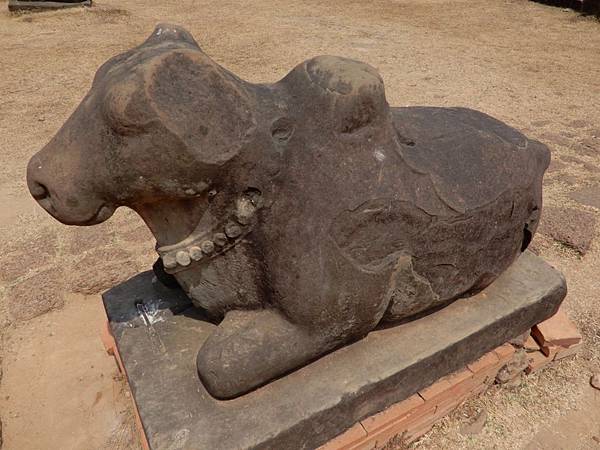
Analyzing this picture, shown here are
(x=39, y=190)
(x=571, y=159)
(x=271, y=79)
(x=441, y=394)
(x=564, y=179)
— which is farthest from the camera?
(x=271, y=79)

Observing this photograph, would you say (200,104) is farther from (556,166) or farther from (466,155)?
(556,166)

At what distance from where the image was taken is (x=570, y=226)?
387 centimetres

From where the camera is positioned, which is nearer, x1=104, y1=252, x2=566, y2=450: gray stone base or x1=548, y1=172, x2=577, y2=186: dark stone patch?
x1=104, y1=252, x2=566, y2=450: gray stone base

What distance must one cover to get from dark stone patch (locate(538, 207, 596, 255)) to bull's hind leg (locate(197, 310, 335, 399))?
2.65m

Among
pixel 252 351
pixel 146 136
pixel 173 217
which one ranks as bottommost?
pixel 252 351

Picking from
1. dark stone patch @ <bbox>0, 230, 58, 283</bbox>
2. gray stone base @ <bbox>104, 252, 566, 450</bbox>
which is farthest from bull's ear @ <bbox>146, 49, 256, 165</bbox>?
dark stone patch @ <bbox>0, 230, 58, 283</bbox>

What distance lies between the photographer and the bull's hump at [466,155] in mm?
1916

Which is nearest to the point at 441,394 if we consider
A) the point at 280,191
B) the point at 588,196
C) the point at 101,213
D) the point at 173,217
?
the point at 280,191

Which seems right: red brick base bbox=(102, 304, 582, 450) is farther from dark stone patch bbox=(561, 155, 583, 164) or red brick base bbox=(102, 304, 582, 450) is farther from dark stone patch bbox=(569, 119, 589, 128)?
dark stone patch bbox=(569, 119, 589, 128)

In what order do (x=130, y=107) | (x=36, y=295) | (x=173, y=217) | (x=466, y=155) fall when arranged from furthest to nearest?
(x=36, y=295) → (x=466, y=155) → (x=173, y=217) → (x=130, y=107)

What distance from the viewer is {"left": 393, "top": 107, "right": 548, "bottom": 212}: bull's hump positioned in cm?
192

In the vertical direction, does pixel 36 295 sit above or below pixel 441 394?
below

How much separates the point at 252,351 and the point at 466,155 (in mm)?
1119

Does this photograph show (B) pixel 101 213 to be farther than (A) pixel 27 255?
No
